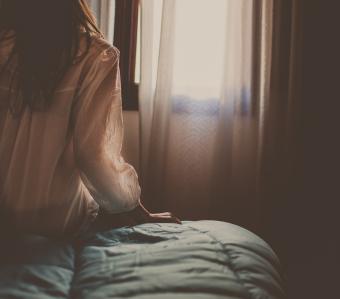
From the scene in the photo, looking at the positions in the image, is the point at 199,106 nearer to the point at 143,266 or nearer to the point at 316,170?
the point at 316,170

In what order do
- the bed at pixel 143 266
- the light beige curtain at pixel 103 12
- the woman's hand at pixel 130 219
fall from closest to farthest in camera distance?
the bed at pixel 143 266 < the woman's hand at pixel 130 219 < the light beige curtain at pixel 103 12

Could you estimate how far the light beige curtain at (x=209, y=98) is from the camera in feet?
5.87

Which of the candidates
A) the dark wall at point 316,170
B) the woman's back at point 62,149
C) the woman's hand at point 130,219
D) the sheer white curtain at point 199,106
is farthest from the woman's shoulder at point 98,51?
the dark wall at point 316,170

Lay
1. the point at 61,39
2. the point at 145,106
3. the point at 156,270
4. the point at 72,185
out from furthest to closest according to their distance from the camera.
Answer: the point at 145,106 < the point at 72,185 < the point at 61,39 < the point at 156,270

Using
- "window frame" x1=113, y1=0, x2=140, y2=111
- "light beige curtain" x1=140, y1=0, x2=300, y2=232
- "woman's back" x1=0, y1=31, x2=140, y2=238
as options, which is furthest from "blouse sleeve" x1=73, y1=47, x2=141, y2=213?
"window frame" x1=113, y1=0, x2=140, y2=111

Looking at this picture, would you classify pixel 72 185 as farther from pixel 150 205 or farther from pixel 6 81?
pixel 150 205

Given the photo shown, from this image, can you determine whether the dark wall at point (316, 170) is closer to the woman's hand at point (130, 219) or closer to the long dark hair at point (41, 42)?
the woman's hand at point (130, 219)

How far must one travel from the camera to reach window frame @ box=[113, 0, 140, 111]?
1.83 meters

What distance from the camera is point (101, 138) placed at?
39.3 inches

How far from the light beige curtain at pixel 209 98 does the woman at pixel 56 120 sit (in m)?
0.77

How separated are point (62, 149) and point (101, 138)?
4.1 inches

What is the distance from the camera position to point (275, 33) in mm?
1805

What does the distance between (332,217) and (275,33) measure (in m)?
0.89

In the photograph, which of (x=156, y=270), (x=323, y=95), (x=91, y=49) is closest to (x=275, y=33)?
(x=323, y=95)
